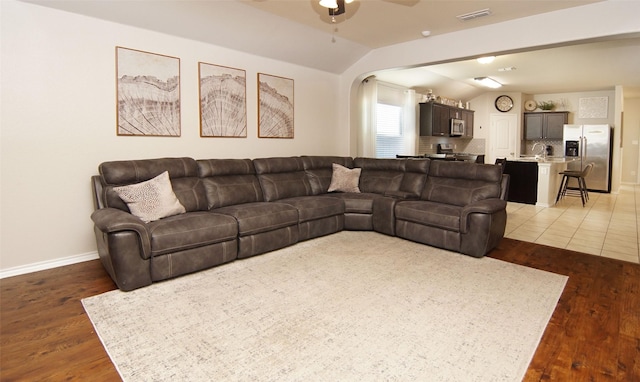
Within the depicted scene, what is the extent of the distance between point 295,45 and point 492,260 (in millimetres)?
3653

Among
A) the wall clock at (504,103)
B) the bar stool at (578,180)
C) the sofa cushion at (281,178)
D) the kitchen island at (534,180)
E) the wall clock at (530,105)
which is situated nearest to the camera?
the sofa cushion at (281,178)

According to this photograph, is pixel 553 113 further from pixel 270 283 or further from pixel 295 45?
pixel 270 283

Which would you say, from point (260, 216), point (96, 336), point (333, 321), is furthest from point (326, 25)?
point (96, 336)

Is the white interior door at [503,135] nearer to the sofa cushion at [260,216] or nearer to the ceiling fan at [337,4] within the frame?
the ceiling fan at [337,4]

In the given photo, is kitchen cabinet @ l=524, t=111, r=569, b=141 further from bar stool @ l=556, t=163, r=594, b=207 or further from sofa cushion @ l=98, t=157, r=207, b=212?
sofa cushion @ l=98, t=157, r=207, b=212

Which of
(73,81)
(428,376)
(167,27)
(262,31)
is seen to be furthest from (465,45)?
(73,81)

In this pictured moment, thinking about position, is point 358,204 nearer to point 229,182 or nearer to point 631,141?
point 229,182

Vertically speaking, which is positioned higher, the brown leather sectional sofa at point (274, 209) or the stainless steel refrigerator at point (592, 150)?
the stainless steel refrigerator at point (592, 150)

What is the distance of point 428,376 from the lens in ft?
5.81

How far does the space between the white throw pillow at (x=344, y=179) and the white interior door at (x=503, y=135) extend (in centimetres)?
640

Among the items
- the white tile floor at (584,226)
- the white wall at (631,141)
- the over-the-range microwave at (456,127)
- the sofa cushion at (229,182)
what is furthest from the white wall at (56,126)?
the white wall at (631,141)

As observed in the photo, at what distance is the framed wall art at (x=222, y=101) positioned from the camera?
4320mm

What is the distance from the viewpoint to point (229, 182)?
4129mm

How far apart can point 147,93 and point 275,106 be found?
1.80 metres
